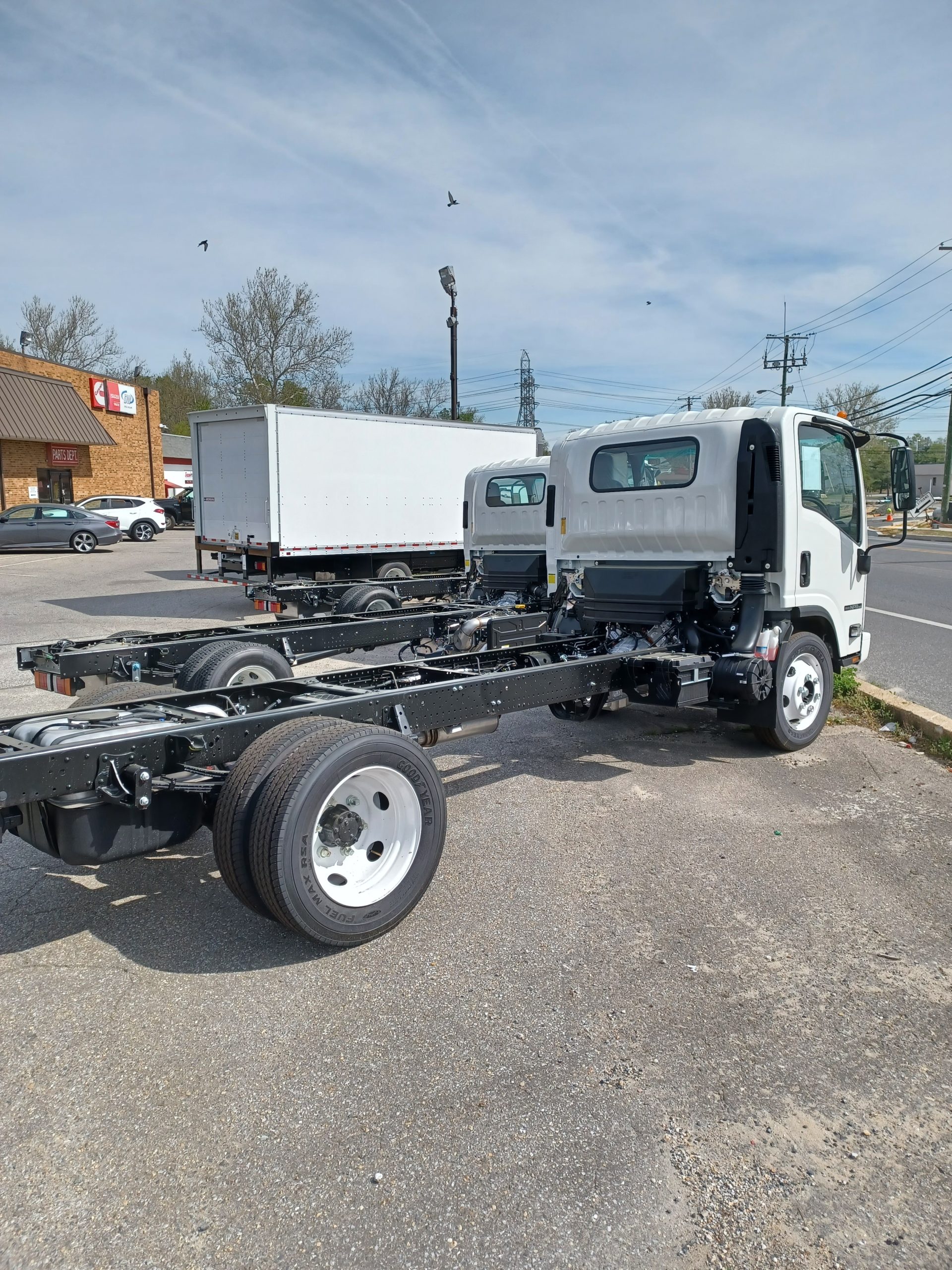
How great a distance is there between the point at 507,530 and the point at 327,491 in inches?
162

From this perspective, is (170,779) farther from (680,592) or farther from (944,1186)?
(680,592)

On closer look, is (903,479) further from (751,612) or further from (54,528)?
(54,528)

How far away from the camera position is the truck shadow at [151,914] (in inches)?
150

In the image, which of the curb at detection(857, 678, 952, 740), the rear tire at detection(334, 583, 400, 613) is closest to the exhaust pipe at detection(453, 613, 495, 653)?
the rear tire at detection(334, 583, 400, 613)

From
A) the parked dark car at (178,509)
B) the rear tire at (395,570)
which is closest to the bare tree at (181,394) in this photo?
the parked dark car at (178,509)

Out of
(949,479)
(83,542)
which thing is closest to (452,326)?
(83,542)

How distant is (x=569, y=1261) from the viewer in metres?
2.30

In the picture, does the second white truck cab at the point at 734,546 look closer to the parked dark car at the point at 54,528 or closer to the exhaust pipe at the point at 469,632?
the exhaust pipe at the point at 469,632

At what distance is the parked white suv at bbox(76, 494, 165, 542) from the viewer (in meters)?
34.2

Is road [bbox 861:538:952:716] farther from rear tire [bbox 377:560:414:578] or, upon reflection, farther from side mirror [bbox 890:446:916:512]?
rear tire [bbox 377:560:414:578]

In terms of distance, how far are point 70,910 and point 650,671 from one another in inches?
142

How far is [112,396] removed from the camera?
3812cm

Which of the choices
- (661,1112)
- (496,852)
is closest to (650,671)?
(496,852)

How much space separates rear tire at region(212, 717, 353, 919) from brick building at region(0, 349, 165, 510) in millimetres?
33782
